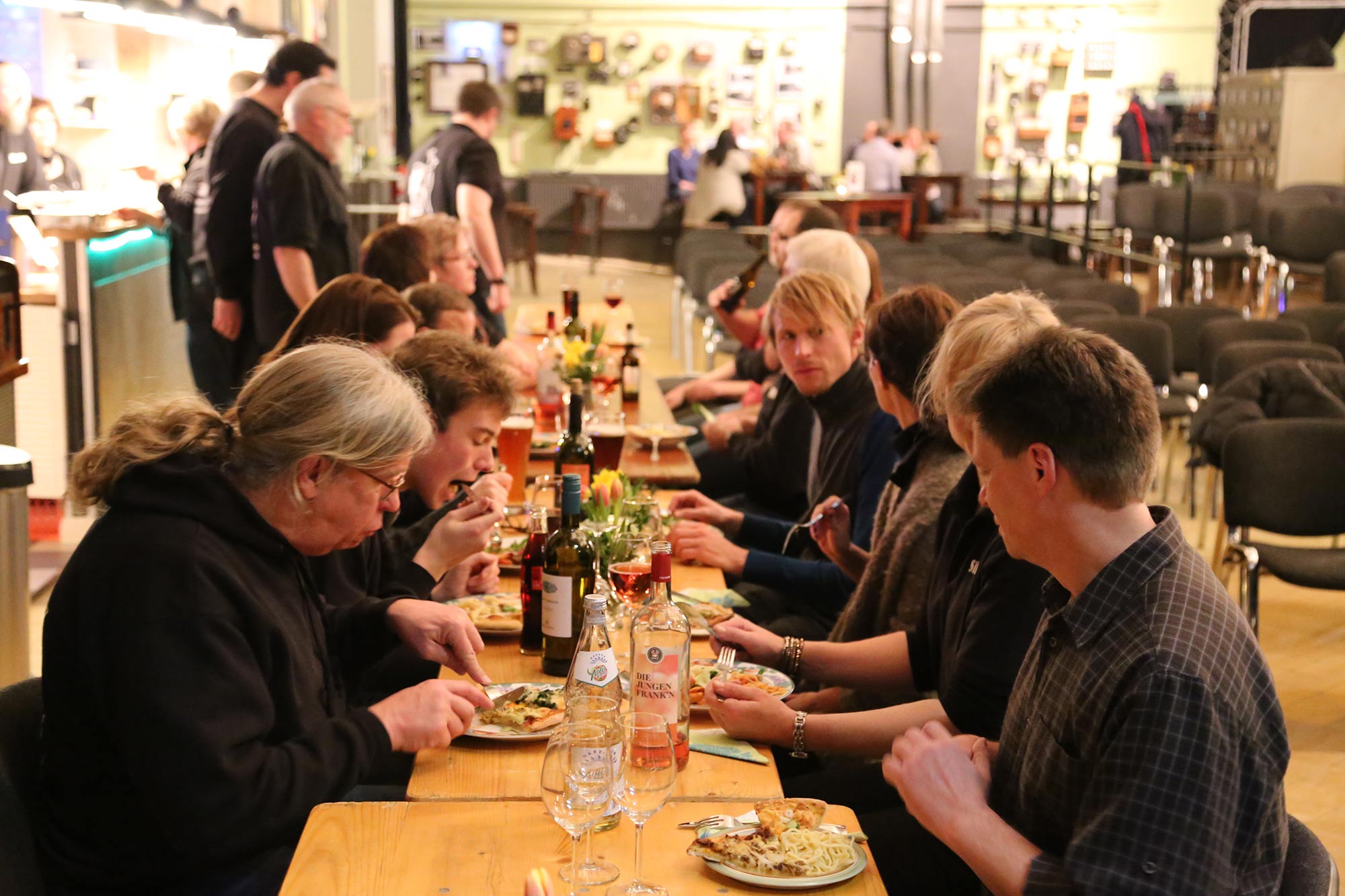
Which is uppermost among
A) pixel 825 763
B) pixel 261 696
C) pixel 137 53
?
pixel 137 53

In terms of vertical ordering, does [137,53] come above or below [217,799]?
above

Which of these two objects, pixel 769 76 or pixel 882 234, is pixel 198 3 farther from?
pixel 769 76

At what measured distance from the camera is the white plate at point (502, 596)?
242 centimetres

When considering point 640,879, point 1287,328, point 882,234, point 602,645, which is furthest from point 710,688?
point 882,234

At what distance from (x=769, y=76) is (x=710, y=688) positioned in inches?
623

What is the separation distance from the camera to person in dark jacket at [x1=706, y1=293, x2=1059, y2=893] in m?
2.03

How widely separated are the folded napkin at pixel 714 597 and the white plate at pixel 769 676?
0.91ft

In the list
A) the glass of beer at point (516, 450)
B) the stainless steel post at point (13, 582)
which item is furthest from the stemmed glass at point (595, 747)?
the stainless steel post at point (13, 582)

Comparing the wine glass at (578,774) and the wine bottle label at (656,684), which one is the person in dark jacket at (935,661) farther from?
the wine glass at (578,774)

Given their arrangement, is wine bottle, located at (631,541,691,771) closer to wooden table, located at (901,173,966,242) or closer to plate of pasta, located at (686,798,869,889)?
plate of pasta, located at (686,798,869,889)

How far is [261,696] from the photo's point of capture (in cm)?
173

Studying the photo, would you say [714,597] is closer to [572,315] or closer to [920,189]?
[572,315]

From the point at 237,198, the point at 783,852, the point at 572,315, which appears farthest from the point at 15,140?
the point at 783,852

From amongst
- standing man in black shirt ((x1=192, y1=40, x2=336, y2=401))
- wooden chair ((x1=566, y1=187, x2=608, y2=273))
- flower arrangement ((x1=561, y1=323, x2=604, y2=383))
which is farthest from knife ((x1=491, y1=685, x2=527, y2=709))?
wooden chair ((x1=566, y1=187, x2=608, y2=273))
